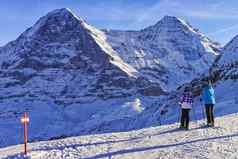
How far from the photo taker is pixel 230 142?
21.0 meters

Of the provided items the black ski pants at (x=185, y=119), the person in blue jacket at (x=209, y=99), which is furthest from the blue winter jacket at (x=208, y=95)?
the black ski pants at (x=185, y=119)

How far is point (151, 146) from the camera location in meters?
21.5

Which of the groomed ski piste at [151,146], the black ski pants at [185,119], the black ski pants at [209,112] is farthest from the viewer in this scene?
the black ski pants at [209,112]

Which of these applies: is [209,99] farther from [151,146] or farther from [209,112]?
[151,146]

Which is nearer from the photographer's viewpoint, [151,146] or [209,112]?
[151,146]

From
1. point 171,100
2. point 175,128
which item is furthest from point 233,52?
point 175,128

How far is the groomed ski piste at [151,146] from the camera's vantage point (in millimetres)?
19641

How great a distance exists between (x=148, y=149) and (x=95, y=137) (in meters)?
4.99

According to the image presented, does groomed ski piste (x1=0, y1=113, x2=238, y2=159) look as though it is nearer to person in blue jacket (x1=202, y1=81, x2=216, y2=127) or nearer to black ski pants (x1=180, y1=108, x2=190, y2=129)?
black ski pants (x1=180, y1=108, x2=190, y2=129)

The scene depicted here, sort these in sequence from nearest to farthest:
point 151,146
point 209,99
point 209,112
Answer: point 151,146 < point 209,112 < point 209,99

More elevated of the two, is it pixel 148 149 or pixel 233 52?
pixel 233 52

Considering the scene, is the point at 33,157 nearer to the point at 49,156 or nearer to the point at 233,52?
the point at 49,156

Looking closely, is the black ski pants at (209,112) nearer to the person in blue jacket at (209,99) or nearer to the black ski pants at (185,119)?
the person in blue jacket at (209,99)

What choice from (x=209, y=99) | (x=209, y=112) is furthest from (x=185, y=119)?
(x=209, y=99)
